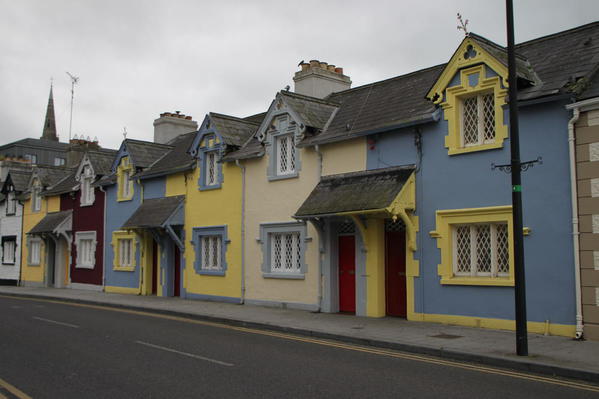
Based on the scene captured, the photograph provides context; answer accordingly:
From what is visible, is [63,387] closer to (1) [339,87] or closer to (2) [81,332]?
(2) [81,332]

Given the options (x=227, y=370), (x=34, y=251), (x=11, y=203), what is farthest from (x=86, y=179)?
(x=227, y=370)

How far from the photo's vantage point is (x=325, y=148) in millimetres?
17219

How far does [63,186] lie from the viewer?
32.3 m

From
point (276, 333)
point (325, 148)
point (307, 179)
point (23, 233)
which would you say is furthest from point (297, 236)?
point (23, 233)

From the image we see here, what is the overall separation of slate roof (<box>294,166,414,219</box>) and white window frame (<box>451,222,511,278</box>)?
1760 mm

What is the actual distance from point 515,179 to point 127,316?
12021 mm

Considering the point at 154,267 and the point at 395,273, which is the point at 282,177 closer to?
the point at 395,273

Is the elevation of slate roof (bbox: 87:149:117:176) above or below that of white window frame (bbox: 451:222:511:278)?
above

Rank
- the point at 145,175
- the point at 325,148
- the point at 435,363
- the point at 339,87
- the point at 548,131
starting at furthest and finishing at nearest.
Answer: the point at 145,175 < the point at 339,87 < the point at 325,148 < the point at 548,131 < the point at 435,363

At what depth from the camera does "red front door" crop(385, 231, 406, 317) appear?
15430 millimetres

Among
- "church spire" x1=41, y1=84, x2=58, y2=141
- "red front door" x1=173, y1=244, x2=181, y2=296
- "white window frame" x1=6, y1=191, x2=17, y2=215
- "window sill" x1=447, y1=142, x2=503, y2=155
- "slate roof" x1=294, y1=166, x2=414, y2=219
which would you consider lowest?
"red front door" x1=173, y1=244, x2=181, y2=296

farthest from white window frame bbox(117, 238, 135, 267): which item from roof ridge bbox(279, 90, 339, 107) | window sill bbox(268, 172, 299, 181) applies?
roof ridge bbox(279, 90, 339, 107)

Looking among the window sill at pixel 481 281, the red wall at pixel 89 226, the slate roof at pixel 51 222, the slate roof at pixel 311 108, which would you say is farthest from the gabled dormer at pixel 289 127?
the slate roof at pixel 51 222

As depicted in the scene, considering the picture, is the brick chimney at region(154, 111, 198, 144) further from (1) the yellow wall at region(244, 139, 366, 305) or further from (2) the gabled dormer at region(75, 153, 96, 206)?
(1) the yellow wall at region(244, 139, 366, 305)
